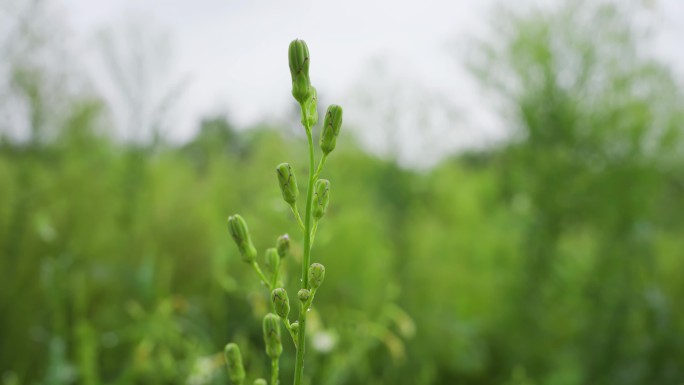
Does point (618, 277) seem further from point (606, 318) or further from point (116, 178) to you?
point (116, 178)

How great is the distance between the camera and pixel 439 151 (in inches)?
150

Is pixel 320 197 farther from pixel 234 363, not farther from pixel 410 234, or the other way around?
pixel 410 234

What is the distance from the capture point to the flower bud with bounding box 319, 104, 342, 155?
47 centimetres

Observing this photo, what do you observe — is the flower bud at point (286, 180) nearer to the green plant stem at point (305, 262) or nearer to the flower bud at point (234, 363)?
the green plant stem at point (305, 262)

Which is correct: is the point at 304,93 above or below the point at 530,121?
below

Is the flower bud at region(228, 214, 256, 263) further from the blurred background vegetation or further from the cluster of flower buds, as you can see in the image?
the blurred background vegetation

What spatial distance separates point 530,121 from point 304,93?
8.39ft

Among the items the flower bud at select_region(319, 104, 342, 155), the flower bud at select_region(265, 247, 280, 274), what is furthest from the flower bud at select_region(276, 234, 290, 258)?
the flower bud at select_region(319, 104, 342, 155)

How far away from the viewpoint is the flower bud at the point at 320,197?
48 centimetres

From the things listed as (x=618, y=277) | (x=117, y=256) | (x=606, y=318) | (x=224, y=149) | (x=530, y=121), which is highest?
(x=224, y=149)

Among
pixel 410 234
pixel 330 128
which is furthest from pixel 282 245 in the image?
pixel 410 234

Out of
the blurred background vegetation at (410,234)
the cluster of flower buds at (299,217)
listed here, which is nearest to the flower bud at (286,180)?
the cluster of flower buds at (299,217)

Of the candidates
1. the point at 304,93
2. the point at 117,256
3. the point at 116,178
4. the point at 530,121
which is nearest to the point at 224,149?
the point at 116,178

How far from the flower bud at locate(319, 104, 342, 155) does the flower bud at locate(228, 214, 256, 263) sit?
0.34 feet
